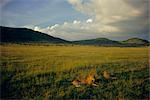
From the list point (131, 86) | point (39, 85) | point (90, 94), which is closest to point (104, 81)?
point (131, 86)

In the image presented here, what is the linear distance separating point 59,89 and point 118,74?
455 cm

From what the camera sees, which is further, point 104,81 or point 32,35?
point 32,35

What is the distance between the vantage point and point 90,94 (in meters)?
9.03

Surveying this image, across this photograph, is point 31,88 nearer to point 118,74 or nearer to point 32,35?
point 118,74

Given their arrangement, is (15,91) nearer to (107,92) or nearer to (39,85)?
(39,85)

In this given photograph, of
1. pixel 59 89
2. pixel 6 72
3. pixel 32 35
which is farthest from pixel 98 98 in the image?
pixel 32 35

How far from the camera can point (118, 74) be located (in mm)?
12680

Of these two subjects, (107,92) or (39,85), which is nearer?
(107,92)

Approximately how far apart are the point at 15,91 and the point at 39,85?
3.81 feet

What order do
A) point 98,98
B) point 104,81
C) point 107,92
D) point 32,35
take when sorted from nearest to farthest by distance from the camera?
point 98,98 → point 107,92 → point 104,81 → point 32,35

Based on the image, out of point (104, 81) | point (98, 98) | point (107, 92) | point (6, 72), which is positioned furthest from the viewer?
point (6, 72)

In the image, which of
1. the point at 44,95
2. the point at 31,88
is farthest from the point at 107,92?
the point at 31,88

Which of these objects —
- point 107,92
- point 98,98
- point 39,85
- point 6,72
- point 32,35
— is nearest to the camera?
point 98,98

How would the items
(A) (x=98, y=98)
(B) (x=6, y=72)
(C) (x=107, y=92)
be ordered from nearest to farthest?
(A) (x=98, y=98) → (C) (x=107, y=92) → (B) (x=6, y=72)
